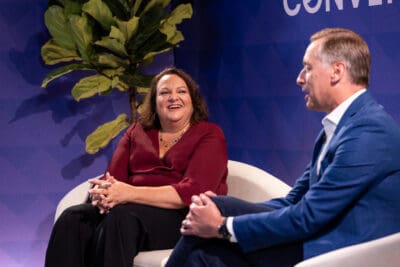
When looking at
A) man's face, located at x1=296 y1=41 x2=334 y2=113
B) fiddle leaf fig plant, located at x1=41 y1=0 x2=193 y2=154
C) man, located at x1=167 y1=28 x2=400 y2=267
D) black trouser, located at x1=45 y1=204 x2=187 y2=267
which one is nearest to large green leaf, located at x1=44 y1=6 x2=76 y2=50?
fiddle leaf fig plant, located at x1=41 y1=0 x2=193 y2=154

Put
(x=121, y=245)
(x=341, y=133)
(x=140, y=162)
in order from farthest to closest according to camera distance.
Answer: (x=140, y=162) < (x=121, y=245) < (x=341, y=133)

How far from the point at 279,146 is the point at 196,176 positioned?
58.1 inches

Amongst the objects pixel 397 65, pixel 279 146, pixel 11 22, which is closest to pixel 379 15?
pixel 397 65

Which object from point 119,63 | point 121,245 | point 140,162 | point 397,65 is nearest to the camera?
point 121,245

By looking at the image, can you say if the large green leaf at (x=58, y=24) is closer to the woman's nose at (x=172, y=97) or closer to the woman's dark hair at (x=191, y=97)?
the woman's dark hair at (x=191, y=97)

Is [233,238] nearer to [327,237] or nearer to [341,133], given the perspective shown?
[327,237]

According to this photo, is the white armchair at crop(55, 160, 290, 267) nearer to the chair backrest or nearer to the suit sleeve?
the chair backrest

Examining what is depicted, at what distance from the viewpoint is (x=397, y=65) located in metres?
4.12

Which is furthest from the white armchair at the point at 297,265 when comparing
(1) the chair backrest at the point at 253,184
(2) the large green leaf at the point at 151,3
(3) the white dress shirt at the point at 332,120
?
(2) the large green leaf at the point at 151,3

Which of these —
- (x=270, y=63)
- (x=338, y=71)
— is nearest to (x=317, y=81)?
(x=338, y=71)

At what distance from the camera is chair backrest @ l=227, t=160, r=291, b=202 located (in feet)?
12.2

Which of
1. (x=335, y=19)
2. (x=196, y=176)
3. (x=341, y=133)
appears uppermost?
(x=335, y=19)

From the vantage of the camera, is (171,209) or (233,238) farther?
(171,209)

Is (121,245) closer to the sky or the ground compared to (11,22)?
closer to the ground
